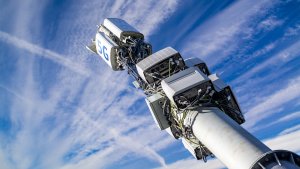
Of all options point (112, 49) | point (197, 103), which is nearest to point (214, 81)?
point (197, 103)

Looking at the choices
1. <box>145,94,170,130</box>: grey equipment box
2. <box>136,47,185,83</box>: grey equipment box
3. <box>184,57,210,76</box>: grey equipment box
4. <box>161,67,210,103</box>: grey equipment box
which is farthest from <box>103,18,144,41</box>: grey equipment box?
<box>161,67,210,103</box>: grey equipment box

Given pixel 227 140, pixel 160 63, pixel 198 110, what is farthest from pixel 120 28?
pixel 227 140

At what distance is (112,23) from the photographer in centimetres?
4191

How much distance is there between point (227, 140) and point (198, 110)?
5.42 meters

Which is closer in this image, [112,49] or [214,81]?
[214,81]

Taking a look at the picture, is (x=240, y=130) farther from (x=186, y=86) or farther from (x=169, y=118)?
(x=169, y=118)

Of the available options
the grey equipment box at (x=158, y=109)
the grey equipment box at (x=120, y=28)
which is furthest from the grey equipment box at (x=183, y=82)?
the grey equipment box at (x=120, y=28)

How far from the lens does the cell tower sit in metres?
21.2

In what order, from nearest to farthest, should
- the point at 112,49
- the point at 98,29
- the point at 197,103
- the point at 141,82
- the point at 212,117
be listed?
1. the point at 212,117
2. the point at 197,103
3. the point at 141,82
4. the point at 112,49
5. the point at 98,29

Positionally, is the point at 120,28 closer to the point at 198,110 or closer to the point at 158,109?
the point at 158,109

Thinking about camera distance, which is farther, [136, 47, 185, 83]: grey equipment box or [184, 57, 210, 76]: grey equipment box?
[184, 57, 210, 76]: grey equipment box

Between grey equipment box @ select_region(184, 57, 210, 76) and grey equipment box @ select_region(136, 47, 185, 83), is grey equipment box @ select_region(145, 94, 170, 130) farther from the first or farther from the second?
grey equipment box @ select_region(184, 57, 210, 76)

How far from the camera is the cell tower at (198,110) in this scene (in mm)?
21152

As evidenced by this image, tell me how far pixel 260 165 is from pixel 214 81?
464 inches
